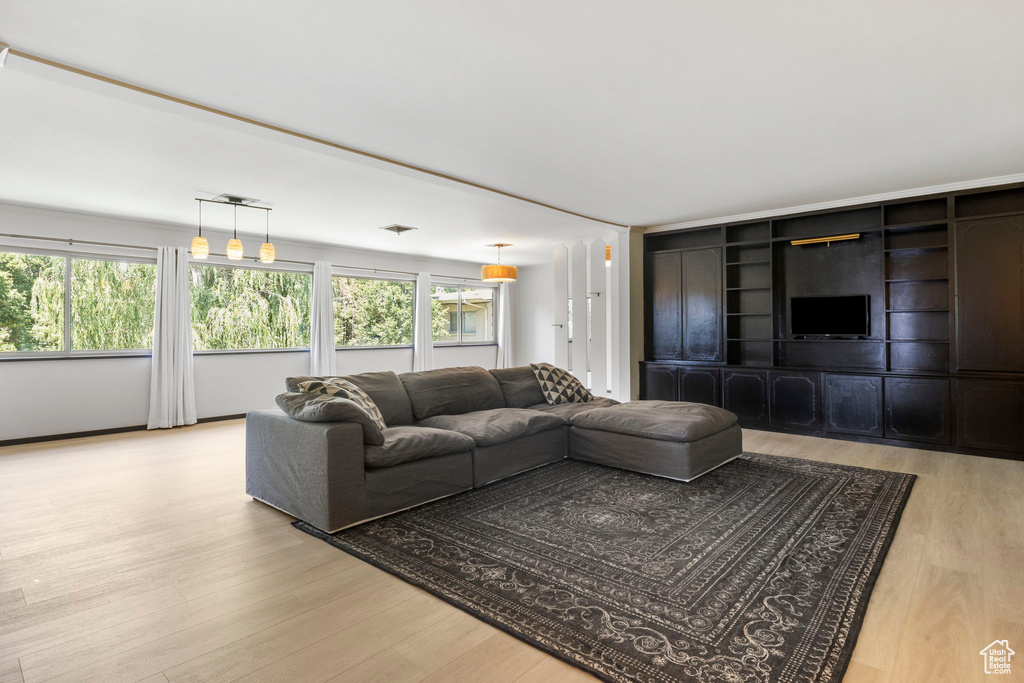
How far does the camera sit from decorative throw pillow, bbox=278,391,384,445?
10.0 ft

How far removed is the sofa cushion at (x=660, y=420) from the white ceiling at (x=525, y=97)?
2.02m

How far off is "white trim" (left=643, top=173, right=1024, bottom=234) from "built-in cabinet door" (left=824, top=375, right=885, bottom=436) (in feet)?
5.96

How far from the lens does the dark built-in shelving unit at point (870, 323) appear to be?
4832mm

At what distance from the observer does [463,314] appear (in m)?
10.6

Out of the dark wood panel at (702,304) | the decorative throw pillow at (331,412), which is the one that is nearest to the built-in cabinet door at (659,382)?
the dark wood panel at (702,304)

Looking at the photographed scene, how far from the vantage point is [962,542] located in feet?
9.30

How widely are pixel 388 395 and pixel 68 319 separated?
4.45 m

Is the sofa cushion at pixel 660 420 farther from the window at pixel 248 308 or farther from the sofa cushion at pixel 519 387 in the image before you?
the window at pixel 248 308

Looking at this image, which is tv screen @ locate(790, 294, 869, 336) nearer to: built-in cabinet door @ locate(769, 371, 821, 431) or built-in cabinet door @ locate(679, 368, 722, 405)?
built-in cabinet door @ locate(769, 371, 821, 431)

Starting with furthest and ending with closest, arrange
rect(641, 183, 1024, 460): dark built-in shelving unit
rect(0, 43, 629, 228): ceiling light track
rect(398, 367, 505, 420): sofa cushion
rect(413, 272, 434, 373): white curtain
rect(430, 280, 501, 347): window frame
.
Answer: rect(430, 280, 501, 347): window frame, rect(413, 272, 434, 373): white curtain, rect(641, 183, 1024, 460): dark built-in shelving unit, rect(398, 367, 505, 420): sofa cushion, rect(0, 43, 629, 228): ceiling light track

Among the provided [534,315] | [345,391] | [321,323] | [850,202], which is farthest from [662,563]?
[534,315]

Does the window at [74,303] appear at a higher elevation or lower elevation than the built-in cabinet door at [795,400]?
higher

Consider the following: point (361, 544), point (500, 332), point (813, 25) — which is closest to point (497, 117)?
point (813, 25)

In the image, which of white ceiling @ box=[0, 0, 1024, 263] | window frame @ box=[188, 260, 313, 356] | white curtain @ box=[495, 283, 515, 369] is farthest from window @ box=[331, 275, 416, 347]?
white ceiling @ box=[0, 0, 1024, 263]
